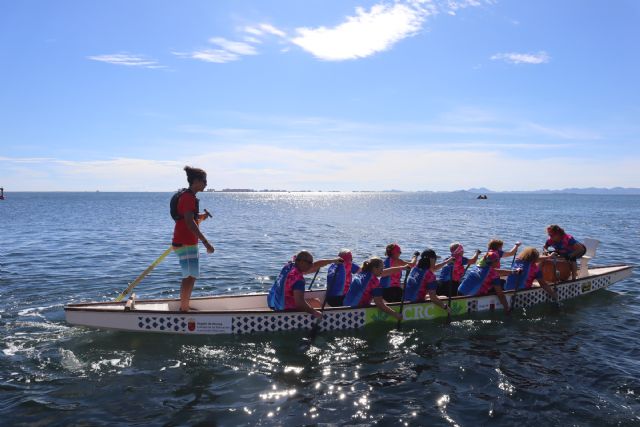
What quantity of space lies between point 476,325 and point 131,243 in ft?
73.6

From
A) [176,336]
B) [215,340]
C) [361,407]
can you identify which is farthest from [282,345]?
[361,407]

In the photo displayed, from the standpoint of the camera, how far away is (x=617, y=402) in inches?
297

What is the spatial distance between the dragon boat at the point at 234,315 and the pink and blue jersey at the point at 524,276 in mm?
243

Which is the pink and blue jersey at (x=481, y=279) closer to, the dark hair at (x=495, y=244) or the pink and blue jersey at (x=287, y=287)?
the dark hair at (x=495, y=244)

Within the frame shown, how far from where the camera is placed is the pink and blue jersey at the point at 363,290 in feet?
34.1

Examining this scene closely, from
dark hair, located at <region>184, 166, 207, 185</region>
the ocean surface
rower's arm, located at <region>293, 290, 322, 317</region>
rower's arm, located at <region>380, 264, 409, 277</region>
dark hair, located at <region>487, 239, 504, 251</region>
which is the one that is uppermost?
dark hair, located at <region>184, 166, 207, 185</region>

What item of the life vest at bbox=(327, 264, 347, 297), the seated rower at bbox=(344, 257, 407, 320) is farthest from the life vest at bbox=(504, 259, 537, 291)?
the life vest at bbox=(327, 264, 347, 297)

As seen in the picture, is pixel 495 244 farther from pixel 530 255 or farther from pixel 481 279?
pixel 530 255

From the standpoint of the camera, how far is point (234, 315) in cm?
976

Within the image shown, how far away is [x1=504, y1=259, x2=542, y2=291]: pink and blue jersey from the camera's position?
12.6m

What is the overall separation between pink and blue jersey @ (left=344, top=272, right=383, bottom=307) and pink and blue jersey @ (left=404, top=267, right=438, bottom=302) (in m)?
1.27

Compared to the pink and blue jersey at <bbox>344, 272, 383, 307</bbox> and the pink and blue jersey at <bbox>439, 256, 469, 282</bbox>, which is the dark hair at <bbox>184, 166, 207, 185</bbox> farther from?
the pink and blue jersey at <bbox>439, 256, 469, 282</bbox>

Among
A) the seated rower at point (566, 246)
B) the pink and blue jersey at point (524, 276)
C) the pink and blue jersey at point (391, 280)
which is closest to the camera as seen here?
the pink and blue jersey at point (391, 280)

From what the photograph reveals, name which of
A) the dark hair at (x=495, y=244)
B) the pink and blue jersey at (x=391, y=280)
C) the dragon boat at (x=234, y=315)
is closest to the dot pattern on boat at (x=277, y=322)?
the dragon boat at (x=234, y=315)
